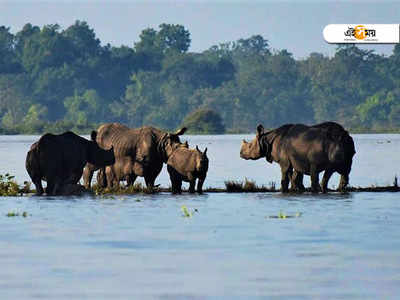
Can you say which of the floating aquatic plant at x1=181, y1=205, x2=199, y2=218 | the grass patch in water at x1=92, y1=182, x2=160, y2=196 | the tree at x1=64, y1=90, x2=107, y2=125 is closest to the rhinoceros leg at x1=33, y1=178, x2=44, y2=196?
the grass patch in water at x1=92, y1=182, x2=160, y2=196

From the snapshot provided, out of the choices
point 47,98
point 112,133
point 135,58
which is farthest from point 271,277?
point 135,58

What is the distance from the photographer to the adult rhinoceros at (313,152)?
26719 mm

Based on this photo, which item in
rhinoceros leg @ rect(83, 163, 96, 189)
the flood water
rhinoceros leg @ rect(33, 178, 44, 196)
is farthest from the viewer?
rhinoceros leg @ rect(83, 163, 96, 189)

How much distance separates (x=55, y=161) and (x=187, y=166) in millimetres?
2691

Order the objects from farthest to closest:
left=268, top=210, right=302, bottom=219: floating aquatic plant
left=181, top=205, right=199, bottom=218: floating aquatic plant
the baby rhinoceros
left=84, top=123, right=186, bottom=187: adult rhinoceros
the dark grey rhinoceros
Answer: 1. left=84, top=123, right=186, bottom=187: adult rhinoceros
2. the dark grey rhinoceros
3. the baby rhinoceros
4. left=181, top=205, right=199, bottom=218: floating aquatic plant
5. left=268, top=210, right=302, bottom=219: floating aquatic plant

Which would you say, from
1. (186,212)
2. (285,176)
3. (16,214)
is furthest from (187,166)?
(16,214)

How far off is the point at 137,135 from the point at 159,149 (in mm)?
728

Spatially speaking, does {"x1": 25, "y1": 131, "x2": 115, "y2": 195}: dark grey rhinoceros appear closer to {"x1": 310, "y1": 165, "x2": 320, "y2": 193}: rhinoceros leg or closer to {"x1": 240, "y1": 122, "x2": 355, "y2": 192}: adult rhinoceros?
{"x1": 240, "y1": 122, "x2": 355, "y2": 192}: adult rhinoceros

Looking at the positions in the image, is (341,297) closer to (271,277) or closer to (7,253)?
(271,277)

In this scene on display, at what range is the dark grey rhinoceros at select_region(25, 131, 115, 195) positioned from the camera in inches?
1033

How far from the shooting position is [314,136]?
88.4ft

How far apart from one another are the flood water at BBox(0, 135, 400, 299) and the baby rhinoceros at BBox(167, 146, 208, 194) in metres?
0.44

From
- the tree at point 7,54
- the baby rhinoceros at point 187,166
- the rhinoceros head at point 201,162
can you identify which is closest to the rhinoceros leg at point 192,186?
the baby rhinoceros at point 187,166

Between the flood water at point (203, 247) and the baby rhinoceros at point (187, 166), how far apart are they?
1.45 ft
